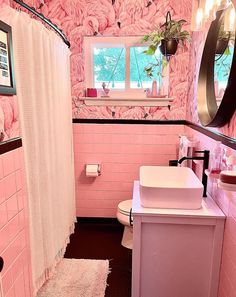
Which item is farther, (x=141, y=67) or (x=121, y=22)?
(x=141, y=67)

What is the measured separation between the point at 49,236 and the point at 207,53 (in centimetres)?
174

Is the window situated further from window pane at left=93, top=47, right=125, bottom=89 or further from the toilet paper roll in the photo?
the toilet paper roll

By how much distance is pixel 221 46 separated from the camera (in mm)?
1467

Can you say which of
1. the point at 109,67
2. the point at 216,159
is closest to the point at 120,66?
the point at 109,67

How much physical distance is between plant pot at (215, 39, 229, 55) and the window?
0.99 m

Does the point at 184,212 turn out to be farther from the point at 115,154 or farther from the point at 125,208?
the point at 115,154

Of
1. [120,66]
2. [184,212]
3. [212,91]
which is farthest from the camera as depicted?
[120,66]

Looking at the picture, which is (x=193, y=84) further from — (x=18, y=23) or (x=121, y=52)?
(x=18, y=23)

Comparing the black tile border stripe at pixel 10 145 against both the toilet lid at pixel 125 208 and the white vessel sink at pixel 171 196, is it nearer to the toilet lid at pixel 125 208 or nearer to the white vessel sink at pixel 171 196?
the white vessel sink at pixel 171 196

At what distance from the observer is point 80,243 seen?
8.07 ft

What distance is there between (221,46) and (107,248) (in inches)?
76.9

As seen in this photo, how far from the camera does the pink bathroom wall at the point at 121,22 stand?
2.38m

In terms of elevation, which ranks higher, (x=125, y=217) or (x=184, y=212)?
(x=184, y=212)

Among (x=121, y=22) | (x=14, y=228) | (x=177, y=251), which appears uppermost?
(x=121, y=22)
